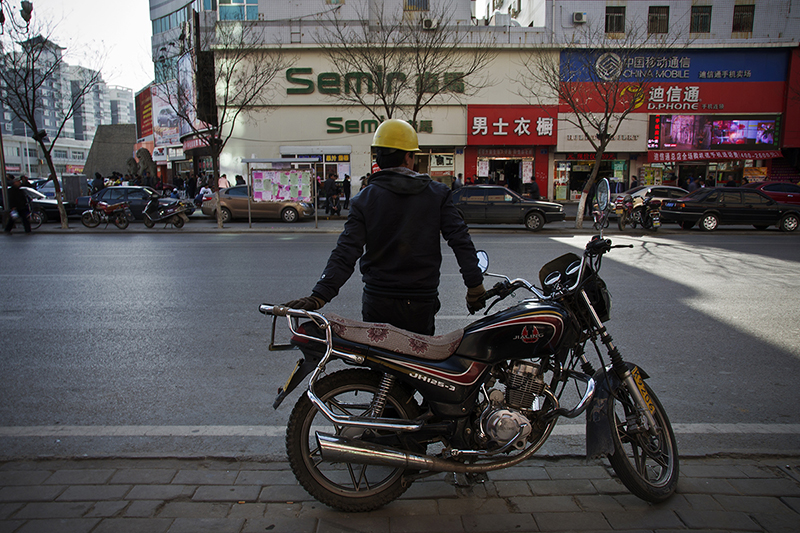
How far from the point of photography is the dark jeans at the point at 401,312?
2922 mm

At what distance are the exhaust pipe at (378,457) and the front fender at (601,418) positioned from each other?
1.38 feet

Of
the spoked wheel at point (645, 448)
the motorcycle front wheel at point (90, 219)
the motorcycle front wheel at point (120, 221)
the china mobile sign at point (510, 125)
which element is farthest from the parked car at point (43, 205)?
the spoked wheel at point (645, 448)

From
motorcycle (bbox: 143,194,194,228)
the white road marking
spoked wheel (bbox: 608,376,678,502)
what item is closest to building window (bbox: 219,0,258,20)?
motorcycle (bbox: 143,194,194,228)

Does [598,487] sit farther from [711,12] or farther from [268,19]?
[711,12]

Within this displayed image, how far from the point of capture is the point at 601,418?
108 inches

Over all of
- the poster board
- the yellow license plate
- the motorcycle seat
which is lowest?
the yellow license plate

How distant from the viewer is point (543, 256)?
1084 cm

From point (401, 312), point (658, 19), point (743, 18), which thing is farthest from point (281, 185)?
point (743, 18)

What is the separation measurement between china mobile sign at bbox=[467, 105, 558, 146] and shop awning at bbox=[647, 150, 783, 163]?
17.6 ft

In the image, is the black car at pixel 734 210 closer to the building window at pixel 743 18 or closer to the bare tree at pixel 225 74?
the bare tree at pixel 225 74

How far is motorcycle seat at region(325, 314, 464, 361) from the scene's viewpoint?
256cm

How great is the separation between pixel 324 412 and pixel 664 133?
29672 mm

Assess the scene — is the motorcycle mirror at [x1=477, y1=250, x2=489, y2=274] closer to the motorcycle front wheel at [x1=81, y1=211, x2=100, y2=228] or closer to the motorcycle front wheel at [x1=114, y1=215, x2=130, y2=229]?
the motorcycle front wheel at [x1=114, y1=215, x2=130, y2=229]

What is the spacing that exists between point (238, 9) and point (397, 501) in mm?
31394
